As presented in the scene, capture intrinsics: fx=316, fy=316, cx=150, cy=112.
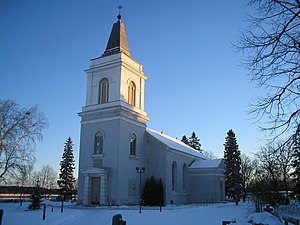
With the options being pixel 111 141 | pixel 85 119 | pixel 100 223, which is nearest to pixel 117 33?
pixel 85 119

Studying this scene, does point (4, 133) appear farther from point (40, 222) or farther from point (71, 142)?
point (71, 142)

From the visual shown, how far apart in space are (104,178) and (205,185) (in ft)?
54.9

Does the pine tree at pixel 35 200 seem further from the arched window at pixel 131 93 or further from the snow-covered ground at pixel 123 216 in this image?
the arched window at pixel 131 93

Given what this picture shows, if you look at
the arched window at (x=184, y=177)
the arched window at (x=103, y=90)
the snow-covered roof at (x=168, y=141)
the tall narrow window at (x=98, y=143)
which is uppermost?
the arched window at (x=103, y=90)

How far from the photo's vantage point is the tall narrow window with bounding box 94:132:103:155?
113 feet

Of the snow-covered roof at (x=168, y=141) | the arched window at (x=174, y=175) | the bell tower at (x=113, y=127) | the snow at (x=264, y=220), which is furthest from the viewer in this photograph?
the arched window at (x=174, y=175)

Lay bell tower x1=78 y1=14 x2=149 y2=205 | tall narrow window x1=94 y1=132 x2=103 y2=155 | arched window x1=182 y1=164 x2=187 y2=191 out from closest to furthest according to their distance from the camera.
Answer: bell tower x1=78 y1=14 x2=149 y2=205 < tall narrow window x1=94 y1=132 x2=103 y2=155 < arched window x1=182 y1=164 x2=187 y2=191

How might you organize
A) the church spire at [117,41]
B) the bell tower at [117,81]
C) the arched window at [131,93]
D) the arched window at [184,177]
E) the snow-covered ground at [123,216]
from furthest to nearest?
the arched window at [184,177], the church spire at [117,41], the arched window at [131,93], the bell tower at [117,81], the snow-covered ground at [123,216]

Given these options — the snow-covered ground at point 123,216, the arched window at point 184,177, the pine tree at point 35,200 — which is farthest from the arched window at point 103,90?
the snow-covered ground at point 123,216

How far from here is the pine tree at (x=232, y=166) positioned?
183ft

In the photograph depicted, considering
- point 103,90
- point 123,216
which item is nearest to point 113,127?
point 103,90

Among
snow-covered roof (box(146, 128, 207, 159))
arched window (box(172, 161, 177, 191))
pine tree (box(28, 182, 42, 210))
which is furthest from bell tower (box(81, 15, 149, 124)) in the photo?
pine tree (box(28, 182, 42, 210))

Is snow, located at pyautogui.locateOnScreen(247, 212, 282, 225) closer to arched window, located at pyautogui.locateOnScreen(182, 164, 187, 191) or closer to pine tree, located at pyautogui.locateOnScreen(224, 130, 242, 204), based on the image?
arched window, located at pyautogui.locateOnScreen(182, 164, 187, 191)

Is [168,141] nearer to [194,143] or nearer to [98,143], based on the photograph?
[98,143]
